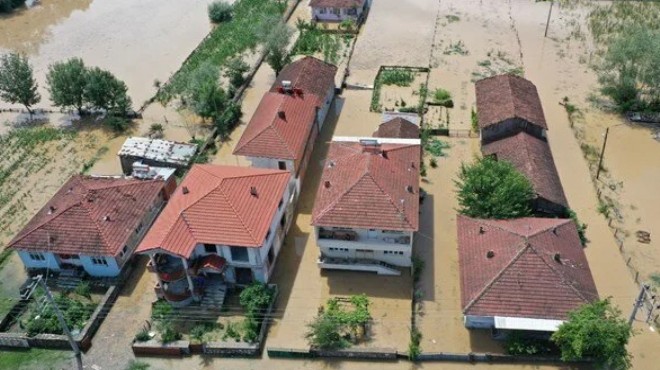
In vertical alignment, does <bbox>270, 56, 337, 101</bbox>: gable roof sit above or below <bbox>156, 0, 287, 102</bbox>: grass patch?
above

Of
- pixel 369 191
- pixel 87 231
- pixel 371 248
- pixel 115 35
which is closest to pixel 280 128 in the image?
pixel 369 191

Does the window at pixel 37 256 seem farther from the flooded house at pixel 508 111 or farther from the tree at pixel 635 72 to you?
the tree at pixel 635 72

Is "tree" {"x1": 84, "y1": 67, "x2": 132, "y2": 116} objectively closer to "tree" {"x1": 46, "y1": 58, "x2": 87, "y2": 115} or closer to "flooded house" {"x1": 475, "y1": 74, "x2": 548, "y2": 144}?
"tree" {"x1": 46, "y1": 58, "x2": 87, "y2": 115}

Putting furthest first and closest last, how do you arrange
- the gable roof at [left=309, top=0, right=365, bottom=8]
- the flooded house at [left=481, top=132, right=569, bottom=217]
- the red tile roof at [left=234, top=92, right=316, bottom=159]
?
the gable roof at [left=309, top=0, right=365, bottom=8], the red tile roof at [left=234, top=92, right=316, bottom=159], the flooded house at [left=481, top=132, right=569, bottom=217]

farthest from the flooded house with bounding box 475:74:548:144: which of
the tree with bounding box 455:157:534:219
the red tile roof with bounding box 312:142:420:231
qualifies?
the red tile roof with bounding box 312:142:420:231

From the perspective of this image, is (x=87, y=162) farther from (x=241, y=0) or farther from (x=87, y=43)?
(x=241, y=0)
